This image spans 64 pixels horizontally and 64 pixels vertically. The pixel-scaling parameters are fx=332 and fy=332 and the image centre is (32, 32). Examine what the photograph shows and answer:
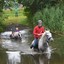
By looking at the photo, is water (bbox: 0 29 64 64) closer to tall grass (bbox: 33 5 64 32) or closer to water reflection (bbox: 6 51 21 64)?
water reflection (bbox: 6 51 21 64)

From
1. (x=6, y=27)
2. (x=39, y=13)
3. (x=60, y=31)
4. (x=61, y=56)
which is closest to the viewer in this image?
(x=61, y=56)

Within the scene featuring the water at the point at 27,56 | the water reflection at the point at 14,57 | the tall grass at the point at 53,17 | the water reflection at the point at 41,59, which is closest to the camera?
the water reflection at the point at 41,59

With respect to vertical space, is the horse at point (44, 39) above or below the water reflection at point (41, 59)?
above

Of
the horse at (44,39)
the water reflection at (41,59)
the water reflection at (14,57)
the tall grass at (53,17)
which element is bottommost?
the water reflection at (41,59)

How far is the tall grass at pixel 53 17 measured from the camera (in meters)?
29.2

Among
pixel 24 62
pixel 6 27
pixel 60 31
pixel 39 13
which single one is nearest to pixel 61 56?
pixel 24 62

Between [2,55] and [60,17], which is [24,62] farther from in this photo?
Result: [60,17]

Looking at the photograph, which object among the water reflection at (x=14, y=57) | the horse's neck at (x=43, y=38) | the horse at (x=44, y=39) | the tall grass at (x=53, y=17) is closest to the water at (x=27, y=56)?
the water reflection at (x=14, y=57)

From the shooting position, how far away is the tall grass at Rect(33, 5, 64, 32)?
2925 cm

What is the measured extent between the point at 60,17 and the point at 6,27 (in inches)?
335

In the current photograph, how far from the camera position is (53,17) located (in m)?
30.0

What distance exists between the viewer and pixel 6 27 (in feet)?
120

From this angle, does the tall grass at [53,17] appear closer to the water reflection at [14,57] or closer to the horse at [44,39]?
the horse at [44,39]

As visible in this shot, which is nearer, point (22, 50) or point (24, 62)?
point (24, 62)
